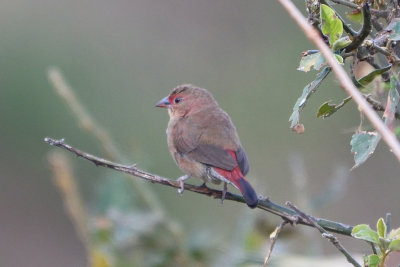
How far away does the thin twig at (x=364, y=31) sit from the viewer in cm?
170

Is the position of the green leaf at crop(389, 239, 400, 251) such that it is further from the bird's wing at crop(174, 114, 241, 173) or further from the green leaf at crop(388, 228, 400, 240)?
the bird's wing at crop(174, 114, 241, 173)

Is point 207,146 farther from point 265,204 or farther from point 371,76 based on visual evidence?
point 371,76

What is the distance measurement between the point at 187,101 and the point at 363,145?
9.78ft

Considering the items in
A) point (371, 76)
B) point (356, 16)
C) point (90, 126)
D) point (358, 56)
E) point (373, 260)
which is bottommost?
point (373, 260)

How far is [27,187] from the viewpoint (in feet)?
40.5

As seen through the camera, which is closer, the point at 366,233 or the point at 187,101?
the point at 366,233

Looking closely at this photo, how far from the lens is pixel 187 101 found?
4695 millimetres

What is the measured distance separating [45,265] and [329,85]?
453 centimetres

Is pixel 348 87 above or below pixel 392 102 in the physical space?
below

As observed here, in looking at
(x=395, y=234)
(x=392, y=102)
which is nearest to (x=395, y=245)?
(x=395, y=234)

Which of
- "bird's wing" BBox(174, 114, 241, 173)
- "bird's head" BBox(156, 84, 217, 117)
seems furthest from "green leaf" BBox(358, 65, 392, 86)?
"bird's head" BBox(156, 84, 217, 117)

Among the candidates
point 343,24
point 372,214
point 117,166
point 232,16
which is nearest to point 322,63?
point 343,24

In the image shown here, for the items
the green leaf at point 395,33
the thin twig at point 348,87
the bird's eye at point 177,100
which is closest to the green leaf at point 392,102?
the green leaf at point 395,33

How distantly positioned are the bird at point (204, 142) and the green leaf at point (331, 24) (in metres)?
1.55
